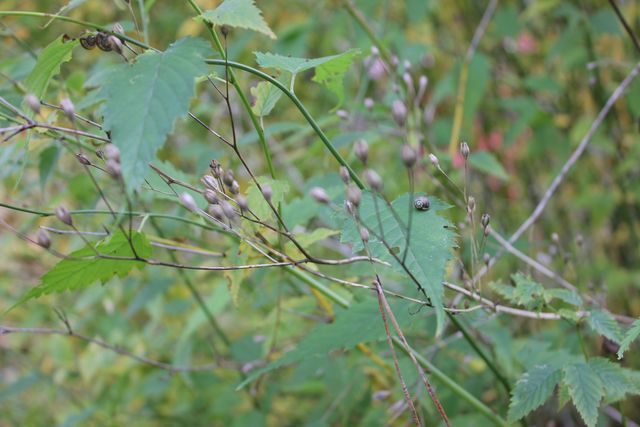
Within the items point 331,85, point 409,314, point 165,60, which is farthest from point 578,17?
point 165,60

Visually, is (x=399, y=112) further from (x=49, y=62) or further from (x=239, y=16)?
(x=49, y=62)

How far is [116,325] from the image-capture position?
6.19 ft

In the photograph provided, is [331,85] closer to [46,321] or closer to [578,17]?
[578,17]

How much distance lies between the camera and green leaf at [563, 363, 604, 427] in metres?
0.75

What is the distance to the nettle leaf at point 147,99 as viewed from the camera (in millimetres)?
595

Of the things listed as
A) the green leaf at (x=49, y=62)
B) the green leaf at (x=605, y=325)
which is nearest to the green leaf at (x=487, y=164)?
the green leaf at (x=605, y=325)

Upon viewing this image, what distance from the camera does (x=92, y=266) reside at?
2.64 feet

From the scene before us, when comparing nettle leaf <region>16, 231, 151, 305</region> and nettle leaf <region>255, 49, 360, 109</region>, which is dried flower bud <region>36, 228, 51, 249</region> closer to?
nettle leaf <region>16, 231, 151, 305</region>

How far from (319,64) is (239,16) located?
0.11 m

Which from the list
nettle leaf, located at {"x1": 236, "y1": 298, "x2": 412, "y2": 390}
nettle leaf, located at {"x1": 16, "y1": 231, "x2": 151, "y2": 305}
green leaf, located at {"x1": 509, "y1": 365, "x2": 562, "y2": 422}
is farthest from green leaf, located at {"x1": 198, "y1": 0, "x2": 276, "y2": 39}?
green leaf, located at {"x1": 509, "y1": 365, "x2": 562, "y2": 422}

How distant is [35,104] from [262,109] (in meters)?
0.28

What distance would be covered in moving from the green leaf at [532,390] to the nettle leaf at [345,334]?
0.55 feet

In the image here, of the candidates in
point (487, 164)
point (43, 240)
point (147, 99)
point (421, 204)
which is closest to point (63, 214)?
point (43, 240)

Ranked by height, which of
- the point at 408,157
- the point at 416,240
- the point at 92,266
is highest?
the point at 408,157
